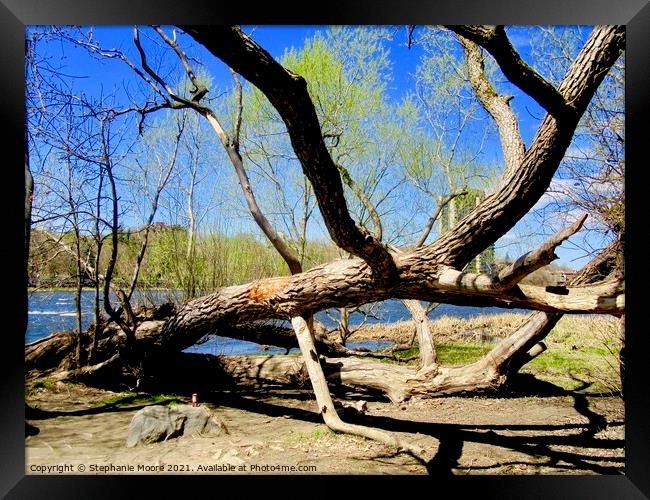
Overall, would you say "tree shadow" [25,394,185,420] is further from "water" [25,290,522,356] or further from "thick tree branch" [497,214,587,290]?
"thick tree branch" [497,214,587,290]

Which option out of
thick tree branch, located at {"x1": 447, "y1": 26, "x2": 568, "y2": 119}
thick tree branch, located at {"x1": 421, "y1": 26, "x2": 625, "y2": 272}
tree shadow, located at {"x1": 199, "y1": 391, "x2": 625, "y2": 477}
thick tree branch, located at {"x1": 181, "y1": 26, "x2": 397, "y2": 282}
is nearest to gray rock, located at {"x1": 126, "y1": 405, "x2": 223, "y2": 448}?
tree shadow, located at {"x1": 199, "y1": 391, "x2": 625, "y2": 477}

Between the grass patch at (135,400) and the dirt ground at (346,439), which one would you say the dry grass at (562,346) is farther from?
the grass patch at (135,400)

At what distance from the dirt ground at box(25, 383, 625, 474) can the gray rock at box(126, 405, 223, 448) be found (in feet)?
0.15

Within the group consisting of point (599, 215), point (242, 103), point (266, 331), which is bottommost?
point (266, 331)

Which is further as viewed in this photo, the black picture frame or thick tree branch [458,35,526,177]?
thick tree branch [458,35,526,177]

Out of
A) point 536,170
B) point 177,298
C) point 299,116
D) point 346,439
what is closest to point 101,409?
point 177,298

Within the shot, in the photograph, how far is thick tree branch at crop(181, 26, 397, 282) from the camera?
6.27 feet

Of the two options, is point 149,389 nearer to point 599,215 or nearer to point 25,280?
point 25,280

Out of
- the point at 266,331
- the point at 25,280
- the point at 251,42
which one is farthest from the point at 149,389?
the point at 251,42

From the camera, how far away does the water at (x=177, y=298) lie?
3.49 metres

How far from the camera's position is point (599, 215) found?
10.7 feet

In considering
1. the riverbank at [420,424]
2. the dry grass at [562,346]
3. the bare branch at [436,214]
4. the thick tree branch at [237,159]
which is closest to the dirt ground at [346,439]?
the riverbank at [420,424]
